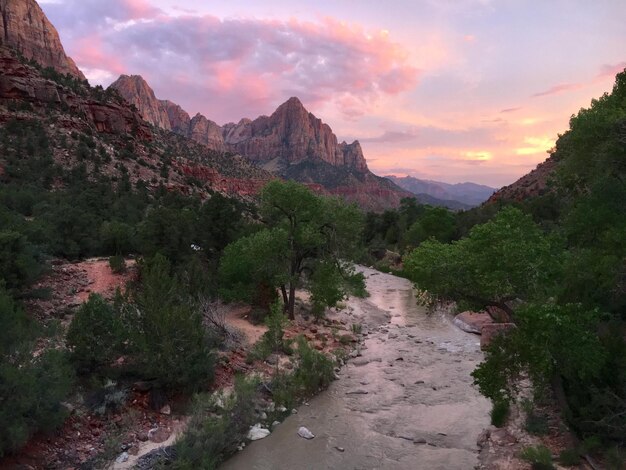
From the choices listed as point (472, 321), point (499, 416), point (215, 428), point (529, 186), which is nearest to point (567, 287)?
point (499, 416)

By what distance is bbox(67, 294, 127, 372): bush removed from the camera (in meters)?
13.1

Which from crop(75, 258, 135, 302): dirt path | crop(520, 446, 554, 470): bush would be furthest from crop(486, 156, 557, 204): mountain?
crop(520, 446, 554, 470): bush

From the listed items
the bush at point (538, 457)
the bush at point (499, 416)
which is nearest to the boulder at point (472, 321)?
the bush at point (499, 416)

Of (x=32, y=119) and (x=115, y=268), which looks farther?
(x=32, y=119)

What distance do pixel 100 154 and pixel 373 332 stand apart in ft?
150

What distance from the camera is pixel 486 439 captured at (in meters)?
13.0

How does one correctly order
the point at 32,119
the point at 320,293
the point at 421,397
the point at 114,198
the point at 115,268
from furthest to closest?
the point at 32,119
the point at 114,198
the point at 320,293
the point at 115,268
the point at 421,397

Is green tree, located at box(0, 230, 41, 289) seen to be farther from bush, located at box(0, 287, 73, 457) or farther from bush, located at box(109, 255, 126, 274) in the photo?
bush, located at box(0, 287, 73, 457)

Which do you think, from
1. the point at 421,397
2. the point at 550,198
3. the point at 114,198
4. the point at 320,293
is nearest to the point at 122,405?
the point at 421,397

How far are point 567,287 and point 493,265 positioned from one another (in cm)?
350

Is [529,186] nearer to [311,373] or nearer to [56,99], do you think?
[56,99]

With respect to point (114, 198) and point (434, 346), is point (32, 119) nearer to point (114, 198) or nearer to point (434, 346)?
point (114, 198)

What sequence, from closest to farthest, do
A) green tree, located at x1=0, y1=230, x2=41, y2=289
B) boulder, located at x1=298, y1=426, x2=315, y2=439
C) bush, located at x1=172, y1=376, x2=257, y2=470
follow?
bush, located at x1=172, y1=376, x2=257, y2=470 → boulder, located at x1=298, y1=426, x2=315, y2=439 → green tree, located at x1=0, y1=230, x2=41, y2=289

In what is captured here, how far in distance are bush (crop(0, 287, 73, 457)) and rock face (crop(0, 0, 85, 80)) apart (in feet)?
355
